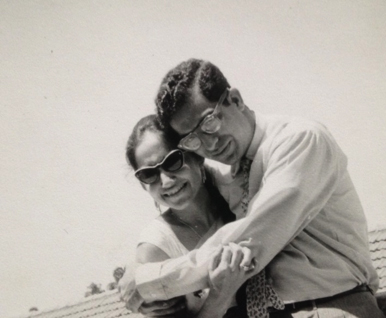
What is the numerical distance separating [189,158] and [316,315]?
1290 millimetres

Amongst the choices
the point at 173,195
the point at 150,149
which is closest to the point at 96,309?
the point at 173,195

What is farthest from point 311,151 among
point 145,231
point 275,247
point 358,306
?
point 145,231

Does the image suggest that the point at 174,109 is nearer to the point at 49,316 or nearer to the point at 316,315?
the point at 316,315

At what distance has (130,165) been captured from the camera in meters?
3.08

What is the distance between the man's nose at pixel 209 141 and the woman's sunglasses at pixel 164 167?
0.26 m

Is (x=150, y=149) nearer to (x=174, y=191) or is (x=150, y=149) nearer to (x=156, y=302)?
(x=174, y=191)

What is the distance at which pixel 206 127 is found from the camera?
101 inches

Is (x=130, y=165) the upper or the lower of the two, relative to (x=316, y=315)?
upper

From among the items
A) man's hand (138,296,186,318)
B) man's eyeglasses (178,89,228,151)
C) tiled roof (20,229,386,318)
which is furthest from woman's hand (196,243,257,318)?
tiled roof (20,229,386,318)

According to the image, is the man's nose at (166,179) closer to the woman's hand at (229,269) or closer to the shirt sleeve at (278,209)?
the shirt sleeve at (278,209)

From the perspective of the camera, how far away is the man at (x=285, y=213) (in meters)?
2.11

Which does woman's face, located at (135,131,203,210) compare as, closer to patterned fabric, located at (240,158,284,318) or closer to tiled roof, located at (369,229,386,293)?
Answer: patterned fabric, located at (240,158,284,318)

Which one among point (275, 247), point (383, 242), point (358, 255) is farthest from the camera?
point (383, 242)

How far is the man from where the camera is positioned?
2111 millimetres
